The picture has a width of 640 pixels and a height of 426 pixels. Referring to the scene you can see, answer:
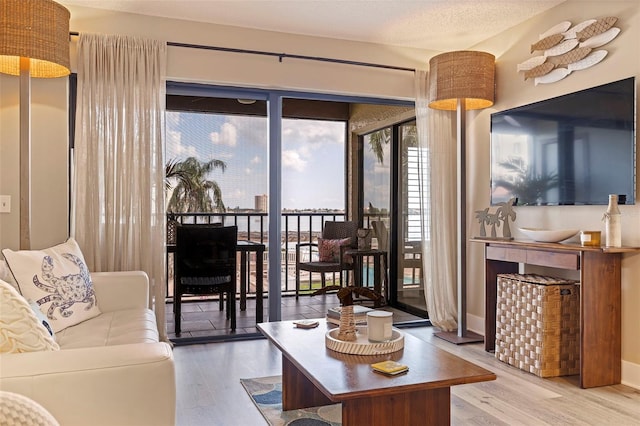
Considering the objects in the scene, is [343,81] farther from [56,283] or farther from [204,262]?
[56,283]

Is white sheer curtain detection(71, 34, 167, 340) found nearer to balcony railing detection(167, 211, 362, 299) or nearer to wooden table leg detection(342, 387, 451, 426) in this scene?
balcony railing detection(167, 211, 362, 299)

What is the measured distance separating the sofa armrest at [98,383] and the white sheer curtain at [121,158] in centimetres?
219

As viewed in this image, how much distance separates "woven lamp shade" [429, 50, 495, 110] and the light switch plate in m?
3.17

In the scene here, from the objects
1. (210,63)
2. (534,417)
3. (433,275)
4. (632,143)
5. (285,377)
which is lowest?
(534,417)

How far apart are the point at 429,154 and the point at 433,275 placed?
105 centimetres

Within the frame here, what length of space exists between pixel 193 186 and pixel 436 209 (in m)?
2.66

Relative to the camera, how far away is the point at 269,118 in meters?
4.16

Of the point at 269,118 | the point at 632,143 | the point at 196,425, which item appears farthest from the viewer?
the point at 269,118

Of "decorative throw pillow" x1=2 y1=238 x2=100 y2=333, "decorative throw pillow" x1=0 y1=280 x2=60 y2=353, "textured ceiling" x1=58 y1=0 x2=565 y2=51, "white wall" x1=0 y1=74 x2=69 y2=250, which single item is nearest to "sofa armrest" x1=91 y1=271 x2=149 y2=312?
"decorative throw pillow" x1=2 y1=238 x2=100 y2=333

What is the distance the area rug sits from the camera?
2.43 m

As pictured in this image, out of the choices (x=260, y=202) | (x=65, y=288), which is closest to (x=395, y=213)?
(x=260, y=202)

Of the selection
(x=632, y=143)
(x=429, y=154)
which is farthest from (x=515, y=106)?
(x=632, y=143)

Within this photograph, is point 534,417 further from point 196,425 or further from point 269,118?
point 269,118

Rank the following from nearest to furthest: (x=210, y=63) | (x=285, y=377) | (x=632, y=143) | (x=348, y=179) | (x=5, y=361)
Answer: (x=5, y=361)
(x=285, y=377)
(x=632, y=143)
(x=210, y=63)
(x=348, y=179)
